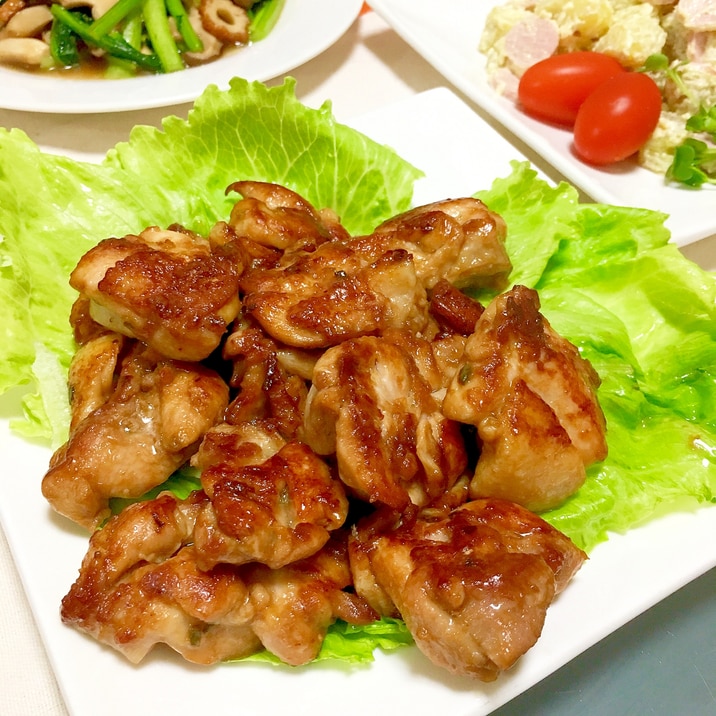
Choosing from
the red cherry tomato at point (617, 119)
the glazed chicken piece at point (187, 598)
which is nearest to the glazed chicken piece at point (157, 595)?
the glazed chicken piece at point (187, 598)

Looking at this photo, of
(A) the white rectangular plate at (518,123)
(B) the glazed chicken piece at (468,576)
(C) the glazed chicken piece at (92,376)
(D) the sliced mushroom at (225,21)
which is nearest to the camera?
(B) the glazed chicken piece at (468,576)

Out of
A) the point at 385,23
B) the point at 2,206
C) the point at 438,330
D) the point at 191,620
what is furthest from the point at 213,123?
the point at 385,23

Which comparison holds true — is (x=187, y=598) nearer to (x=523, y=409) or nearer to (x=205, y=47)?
(x=523, y=409)

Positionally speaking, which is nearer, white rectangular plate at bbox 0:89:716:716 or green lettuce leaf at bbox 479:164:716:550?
white rectangular plate at bbox 0:89:716:716

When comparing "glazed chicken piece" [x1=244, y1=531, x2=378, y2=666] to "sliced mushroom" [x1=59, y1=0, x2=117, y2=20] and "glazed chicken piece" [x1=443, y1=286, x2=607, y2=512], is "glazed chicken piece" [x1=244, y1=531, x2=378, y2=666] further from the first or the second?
"sliced mushroom" [x1=59, y1=0, x2=117, y2=20]

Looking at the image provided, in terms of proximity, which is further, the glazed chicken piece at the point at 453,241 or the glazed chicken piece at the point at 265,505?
the glazed chicken piece at the point at 453,241

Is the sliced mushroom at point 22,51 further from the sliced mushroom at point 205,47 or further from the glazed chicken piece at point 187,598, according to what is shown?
the glazed chicken piece at point 187,598

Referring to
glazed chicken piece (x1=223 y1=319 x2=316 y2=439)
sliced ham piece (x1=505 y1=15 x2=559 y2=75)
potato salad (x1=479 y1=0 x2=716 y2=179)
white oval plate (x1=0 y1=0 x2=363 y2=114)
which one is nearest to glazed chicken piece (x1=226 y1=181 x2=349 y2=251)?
glazed chicken piece (x1=223 y1=319 x2=316 y2=439)
